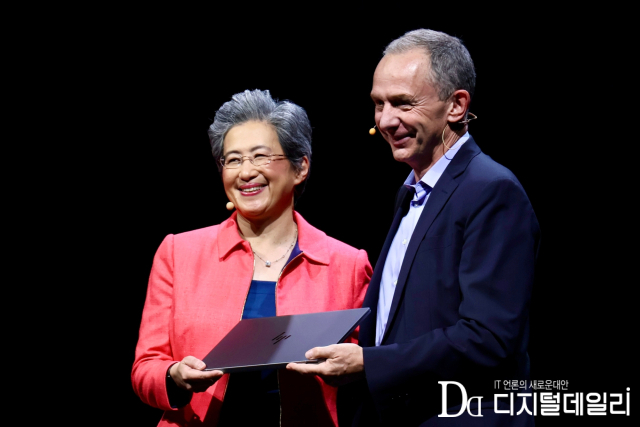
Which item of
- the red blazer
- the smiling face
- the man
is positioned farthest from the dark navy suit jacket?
the smiling face

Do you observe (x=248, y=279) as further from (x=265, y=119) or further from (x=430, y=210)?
(x=430, y=210)

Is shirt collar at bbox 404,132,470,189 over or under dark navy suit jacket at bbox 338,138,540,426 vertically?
over

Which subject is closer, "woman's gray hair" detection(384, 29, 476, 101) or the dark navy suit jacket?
the dark navy suit jacket

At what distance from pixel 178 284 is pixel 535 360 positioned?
1.82 m

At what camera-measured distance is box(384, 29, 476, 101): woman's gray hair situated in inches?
75.8

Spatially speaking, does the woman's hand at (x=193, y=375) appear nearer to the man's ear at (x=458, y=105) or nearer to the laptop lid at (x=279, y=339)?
the laptop lid at (x=279, y=339)

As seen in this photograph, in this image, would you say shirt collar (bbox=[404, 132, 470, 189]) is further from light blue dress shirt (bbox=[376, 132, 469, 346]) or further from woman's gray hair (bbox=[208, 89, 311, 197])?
woman's gray hair (bbox=[208, 89, 311, 197])

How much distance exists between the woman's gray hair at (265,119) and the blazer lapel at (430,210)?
0.70 metres

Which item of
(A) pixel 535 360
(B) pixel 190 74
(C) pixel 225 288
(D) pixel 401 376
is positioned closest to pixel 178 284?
(C) pixel 225 288

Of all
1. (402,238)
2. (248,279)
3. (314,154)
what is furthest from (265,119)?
(314,154)

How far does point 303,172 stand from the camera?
2506 millimetres

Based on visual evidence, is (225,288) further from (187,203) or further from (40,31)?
(40,31)

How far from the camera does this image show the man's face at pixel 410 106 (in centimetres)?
192

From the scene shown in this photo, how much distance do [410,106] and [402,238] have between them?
403 millimetres
